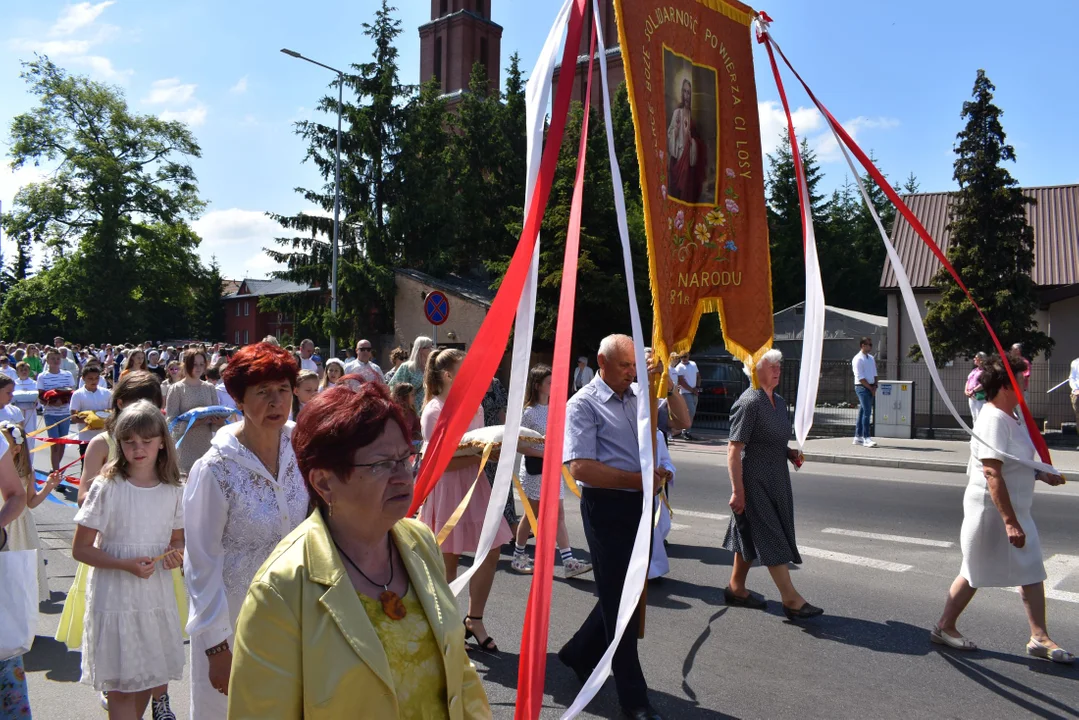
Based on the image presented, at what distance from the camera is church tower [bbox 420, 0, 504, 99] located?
5609 centimetres

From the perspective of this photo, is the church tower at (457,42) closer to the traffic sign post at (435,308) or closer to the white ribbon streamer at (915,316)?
the traffic sign post at (435,308)

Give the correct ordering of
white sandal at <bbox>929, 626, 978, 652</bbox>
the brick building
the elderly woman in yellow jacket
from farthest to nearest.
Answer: the brick building < white sandal at <bbox>929, 626, 978, 652</bbox> < the elderly woman in yellow jacket

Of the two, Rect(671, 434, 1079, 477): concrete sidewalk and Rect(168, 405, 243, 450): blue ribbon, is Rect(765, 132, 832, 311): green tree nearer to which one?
Rect(671, 434, 1079, 477): concrete sidewalk

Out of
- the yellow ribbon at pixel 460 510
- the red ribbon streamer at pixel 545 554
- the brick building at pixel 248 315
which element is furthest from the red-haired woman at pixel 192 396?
the brick building at pixel 248 315

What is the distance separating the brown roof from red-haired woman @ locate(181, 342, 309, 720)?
22299 mm


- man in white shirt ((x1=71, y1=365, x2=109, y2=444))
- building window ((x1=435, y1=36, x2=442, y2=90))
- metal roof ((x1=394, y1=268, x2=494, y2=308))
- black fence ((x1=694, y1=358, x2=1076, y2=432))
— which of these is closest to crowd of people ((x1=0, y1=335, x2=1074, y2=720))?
man in white shirt ((x1=71, y1=365, x2=109, y2=444))

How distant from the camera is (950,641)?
525 centimetres

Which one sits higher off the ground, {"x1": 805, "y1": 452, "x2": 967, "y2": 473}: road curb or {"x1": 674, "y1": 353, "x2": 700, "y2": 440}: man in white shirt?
{"x1": 674, "y1": 353, "x2": 700, "y2": 440}: man in white shirt

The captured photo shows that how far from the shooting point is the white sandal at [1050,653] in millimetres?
4938

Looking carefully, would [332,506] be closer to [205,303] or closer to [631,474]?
[631,474]

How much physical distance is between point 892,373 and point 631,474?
2113 cm

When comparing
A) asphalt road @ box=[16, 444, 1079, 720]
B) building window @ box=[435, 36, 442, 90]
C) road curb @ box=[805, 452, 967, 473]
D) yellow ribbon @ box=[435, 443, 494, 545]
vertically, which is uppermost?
building window @ box=[435, 36, 442, 90]

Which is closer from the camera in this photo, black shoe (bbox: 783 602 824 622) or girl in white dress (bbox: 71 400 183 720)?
girl in white dress (bbox: 71 400 183 720)

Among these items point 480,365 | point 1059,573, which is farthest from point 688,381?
point 480,365
